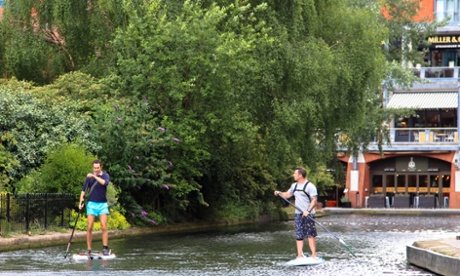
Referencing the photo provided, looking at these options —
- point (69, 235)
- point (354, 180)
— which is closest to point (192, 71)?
point (69, 235)

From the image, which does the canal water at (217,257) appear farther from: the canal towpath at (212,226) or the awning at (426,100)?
the awning at (426,100)

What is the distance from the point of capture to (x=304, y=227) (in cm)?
1909

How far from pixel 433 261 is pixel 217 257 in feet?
17.3

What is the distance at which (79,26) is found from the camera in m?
38.7

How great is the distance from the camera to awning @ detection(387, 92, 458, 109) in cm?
6756

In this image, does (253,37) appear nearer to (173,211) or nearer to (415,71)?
(173,211)

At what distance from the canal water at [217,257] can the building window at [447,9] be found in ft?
148

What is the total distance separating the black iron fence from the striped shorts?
8311 millimetres

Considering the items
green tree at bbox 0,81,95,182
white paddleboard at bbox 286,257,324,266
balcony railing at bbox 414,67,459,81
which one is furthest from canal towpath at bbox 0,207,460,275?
balcony railing at bbox 414,67,459,81

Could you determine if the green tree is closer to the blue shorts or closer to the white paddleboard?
the blue shorts

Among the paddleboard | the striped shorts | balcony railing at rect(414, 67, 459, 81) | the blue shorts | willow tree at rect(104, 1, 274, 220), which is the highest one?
balcony railing at rect(414, 67, 459, 81)

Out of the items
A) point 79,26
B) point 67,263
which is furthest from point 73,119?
point 67,263

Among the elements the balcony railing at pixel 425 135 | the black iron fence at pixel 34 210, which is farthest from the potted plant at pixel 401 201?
the black iron fence at pixel 34 210

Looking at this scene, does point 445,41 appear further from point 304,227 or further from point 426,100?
point 304,227
